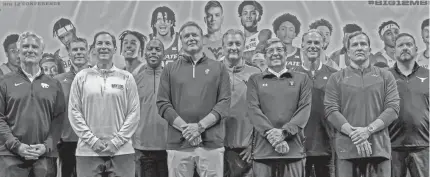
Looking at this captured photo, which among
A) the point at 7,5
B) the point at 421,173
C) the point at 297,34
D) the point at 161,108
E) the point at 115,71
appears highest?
the point at 7,5

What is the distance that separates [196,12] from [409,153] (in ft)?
9.83

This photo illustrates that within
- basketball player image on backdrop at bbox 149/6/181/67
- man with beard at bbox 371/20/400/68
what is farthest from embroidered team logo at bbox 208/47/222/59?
man with beard at bbox 371/20/400/68

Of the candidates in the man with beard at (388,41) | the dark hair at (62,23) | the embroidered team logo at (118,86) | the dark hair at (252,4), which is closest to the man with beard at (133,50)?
the dark hair at (62,23)

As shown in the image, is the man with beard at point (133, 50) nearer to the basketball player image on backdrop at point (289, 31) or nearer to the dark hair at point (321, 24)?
the basketball player image on backdrop at point (289, 31)

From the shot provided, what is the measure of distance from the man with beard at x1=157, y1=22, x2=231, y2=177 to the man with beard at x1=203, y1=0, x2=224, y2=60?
1.33m

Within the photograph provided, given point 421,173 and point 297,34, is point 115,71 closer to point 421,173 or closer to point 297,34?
point 297,34

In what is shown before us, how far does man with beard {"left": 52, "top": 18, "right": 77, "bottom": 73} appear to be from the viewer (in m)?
6.28

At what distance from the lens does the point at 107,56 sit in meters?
4.80

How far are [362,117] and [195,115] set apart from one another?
63.4 inches

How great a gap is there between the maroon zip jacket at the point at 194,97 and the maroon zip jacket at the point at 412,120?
1934mm

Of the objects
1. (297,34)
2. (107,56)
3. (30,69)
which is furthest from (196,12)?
(30,69)

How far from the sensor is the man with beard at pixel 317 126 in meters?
5.30

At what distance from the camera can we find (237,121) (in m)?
5.45

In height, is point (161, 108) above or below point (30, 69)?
below
